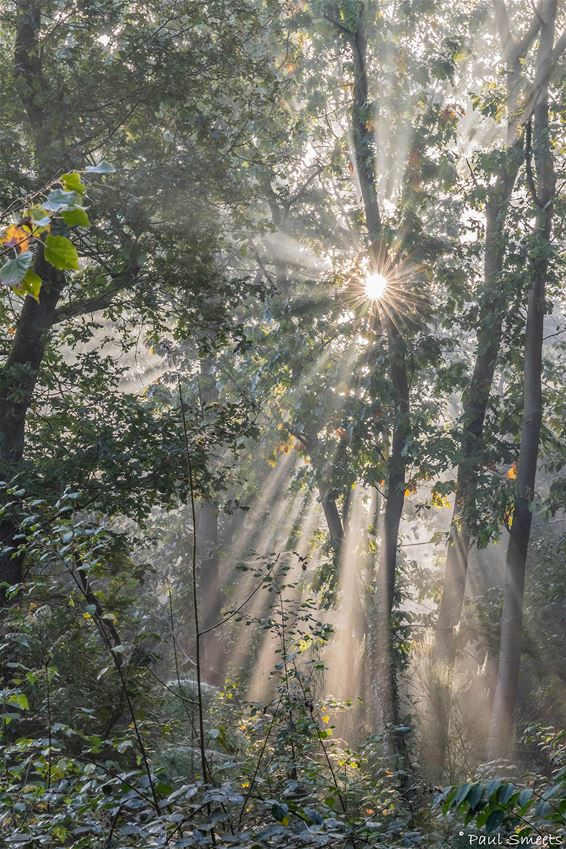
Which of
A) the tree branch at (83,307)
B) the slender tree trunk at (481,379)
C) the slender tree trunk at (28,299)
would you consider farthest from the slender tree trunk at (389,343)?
the slender tree trunk at (28,299)

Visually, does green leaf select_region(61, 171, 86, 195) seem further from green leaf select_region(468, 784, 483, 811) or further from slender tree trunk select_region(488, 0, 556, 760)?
slender tree trunk select_region(488, 0, 556, 760)

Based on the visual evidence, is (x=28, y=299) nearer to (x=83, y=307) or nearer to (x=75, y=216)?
(x=83, y=307)

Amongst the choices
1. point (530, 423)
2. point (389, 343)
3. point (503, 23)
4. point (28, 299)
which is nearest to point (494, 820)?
point (28, 299)

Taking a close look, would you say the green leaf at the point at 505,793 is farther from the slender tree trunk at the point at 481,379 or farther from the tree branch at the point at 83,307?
the slender tree trunk at the point at 481,379

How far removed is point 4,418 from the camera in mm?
7801

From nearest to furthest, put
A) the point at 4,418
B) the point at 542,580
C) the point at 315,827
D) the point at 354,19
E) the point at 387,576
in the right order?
the point at 315,827 < the point at 4,418 < the point at 354,19 < the point at 387,576 < the point at 542,580

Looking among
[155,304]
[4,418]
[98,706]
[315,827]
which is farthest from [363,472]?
[315,827]

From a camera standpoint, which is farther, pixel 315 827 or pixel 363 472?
pixel 363 472

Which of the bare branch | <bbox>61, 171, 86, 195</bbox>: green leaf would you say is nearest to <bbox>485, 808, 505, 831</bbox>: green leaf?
<bbox>61, 171, 86, 195</bbox>: green leaf

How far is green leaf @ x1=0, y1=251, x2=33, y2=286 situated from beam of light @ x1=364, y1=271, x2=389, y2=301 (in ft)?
31.6

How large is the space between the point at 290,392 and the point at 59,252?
1055 cm

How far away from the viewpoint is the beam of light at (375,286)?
437 inches

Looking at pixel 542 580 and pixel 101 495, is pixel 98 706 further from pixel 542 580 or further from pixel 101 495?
pixel 542 580

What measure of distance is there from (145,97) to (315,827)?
7179 mm
